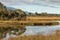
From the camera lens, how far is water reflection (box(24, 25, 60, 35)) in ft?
8.27

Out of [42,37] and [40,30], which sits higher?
[40,30]

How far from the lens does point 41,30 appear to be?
8.34 ft

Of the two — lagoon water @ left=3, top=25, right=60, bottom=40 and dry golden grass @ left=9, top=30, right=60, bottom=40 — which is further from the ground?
lagoon water @ left=3, top=25, right=60, bottom=40

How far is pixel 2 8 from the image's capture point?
8.30 feet

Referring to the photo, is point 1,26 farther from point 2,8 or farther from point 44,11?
point 44,11

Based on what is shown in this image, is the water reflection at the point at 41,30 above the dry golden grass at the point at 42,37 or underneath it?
above

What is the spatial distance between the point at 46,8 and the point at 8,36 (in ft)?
2.30

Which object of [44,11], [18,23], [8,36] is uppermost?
[44,11]

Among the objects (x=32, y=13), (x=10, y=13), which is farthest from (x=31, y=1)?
(x=10, y=13)

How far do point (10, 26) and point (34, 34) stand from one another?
0.37 meters

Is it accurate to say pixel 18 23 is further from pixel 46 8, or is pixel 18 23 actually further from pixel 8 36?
pixel 46 8

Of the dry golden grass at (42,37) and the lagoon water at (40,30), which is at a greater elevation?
the lagoon water at (40,30)

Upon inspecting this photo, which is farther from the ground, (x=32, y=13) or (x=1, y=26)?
(x=32, y=13)

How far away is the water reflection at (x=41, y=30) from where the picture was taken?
2.52 metres
